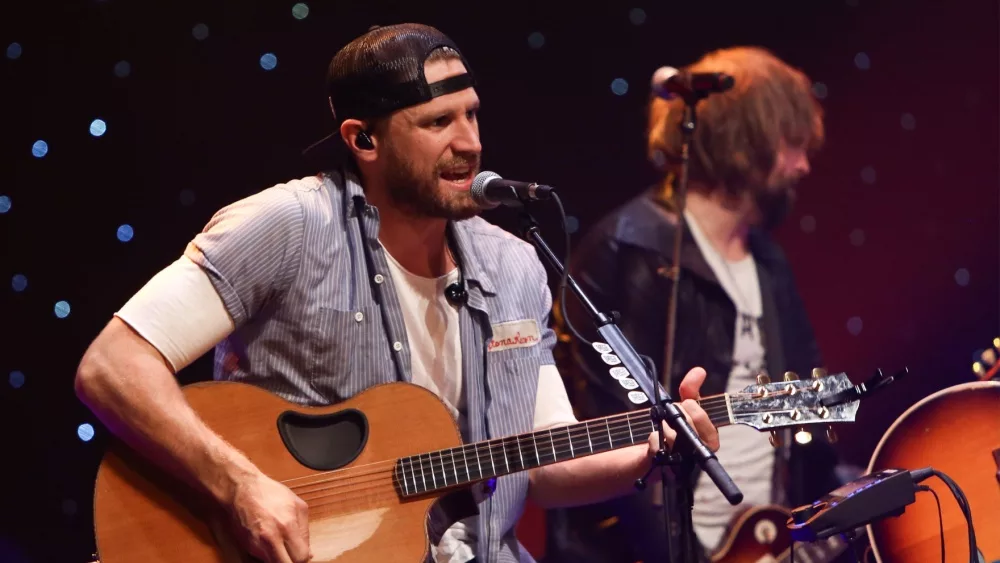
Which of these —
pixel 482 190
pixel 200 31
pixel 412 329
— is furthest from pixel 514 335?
pixel 200 31

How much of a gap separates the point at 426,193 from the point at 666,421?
3.31ft

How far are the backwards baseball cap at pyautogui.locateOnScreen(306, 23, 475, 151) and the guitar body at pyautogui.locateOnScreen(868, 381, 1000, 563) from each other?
173cm

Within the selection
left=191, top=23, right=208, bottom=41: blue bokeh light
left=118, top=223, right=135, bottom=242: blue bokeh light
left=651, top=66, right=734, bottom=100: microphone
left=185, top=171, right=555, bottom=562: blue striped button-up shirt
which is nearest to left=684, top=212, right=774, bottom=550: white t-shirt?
left=651, top=66, right=734, bottom=100: microphone

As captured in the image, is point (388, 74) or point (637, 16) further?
point (637, 16)

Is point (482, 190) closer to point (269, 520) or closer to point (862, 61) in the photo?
point (269, 520)

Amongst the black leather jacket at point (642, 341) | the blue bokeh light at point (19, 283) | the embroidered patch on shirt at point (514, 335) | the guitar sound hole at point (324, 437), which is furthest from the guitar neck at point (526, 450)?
the blue bokeh light at point (19, 283)

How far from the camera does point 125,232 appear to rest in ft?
11.2

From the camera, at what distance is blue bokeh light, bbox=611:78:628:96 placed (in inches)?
161

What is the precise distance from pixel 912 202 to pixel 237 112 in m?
2.91

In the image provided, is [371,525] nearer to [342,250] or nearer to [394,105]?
[342,250]

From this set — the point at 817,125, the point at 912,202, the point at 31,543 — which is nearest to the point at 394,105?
the point at 31,543

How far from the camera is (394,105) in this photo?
295cm

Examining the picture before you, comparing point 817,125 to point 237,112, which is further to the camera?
point 817,125

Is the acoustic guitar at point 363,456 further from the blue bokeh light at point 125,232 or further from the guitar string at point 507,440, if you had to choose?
the blue bokeh light at point 125,232
